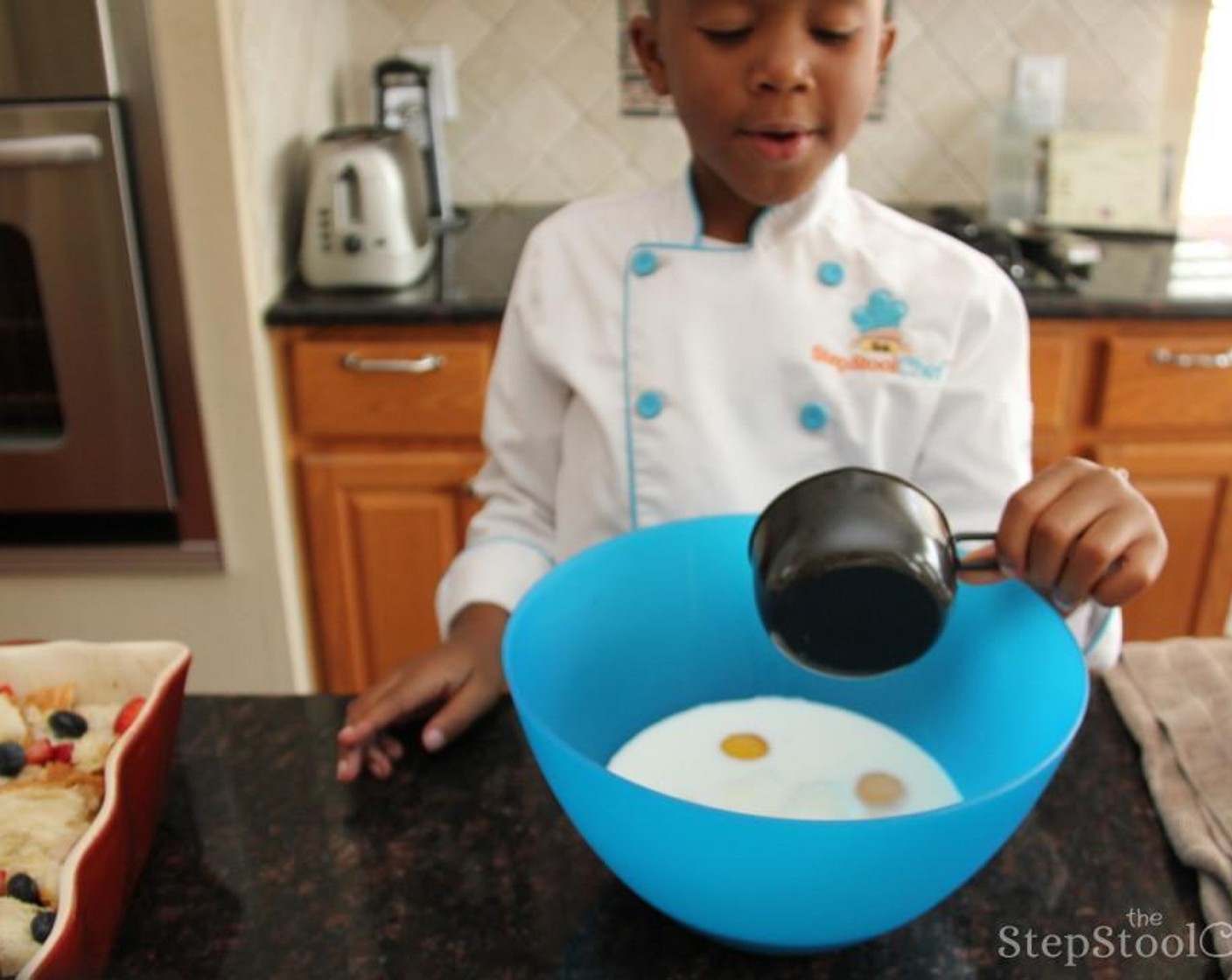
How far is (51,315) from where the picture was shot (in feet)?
5.49

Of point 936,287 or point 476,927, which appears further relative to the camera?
point 936,287

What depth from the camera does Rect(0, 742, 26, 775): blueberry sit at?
636 millimetres

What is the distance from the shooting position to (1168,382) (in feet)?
5.73

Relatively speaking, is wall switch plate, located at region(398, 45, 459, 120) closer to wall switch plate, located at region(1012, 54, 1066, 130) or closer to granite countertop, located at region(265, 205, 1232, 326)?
granite countertop, located at region(265, 205, 1232, 326)

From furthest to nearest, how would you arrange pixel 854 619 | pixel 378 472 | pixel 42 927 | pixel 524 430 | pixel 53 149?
pixel 378 472 < pixel 53 149 < pixel 524 430 < pixel 854 619 < pixel 42 927

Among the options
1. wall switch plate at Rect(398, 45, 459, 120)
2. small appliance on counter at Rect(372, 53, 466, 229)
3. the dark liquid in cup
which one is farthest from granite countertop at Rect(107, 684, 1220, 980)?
wall switch plate at Rect(398, 45, 459, 120)

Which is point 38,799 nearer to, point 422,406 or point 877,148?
point 422,406

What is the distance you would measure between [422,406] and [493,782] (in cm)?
111

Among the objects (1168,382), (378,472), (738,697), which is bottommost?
(378,472)

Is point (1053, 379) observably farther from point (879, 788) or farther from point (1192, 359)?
point (879, 788)

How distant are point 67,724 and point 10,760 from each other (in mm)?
37

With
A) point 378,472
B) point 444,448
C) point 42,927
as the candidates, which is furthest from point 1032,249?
point 42,927

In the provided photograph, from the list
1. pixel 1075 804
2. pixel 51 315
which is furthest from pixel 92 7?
pixel 1075 804

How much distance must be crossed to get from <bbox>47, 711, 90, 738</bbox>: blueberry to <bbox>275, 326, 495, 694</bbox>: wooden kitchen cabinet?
1.09 m
